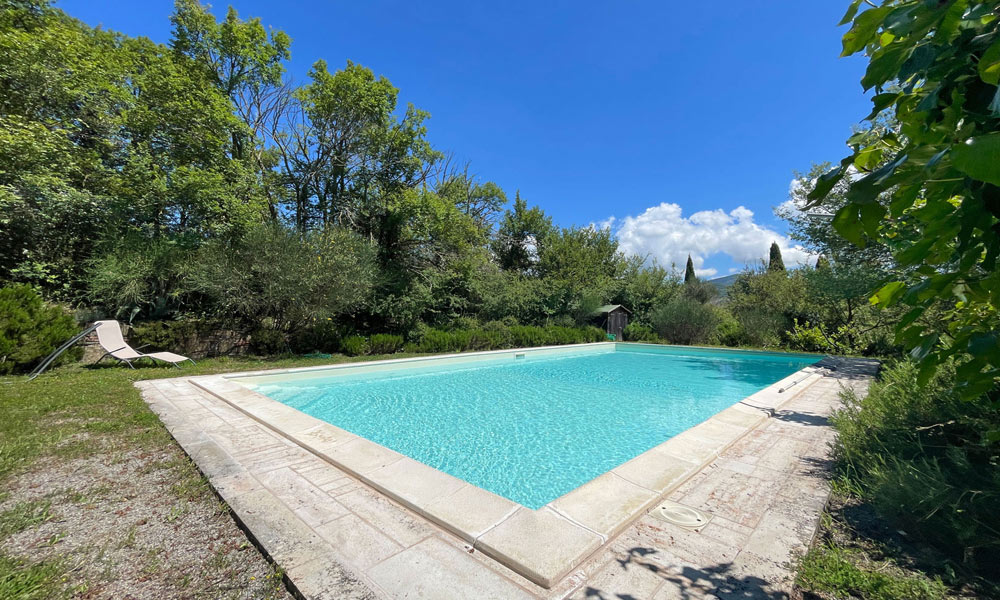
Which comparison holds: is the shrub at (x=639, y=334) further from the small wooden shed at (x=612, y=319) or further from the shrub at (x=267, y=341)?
the shrub at (x=267, y=341)

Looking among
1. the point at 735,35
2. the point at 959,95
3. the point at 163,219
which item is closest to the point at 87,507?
the point at 959,95

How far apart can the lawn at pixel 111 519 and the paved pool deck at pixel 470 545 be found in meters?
0.17

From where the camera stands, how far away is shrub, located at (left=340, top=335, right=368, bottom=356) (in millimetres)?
13148

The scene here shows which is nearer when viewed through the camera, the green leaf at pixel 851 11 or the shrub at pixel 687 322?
the green leaf at pixel 851 11

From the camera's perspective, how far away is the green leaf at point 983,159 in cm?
45

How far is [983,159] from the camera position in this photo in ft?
1.51

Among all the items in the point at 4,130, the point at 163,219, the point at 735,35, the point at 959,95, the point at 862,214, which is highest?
the point at 735,35

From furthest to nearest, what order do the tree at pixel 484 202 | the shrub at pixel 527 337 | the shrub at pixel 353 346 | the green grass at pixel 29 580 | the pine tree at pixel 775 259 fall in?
the pine tree at pixel 775 259 → the tree at pixel 484 202 → the shrub at pixel 527 337 → the shrub at pixel 353 346 → the green grass at pixel 29 580

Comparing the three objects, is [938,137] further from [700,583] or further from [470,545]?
[470,545]

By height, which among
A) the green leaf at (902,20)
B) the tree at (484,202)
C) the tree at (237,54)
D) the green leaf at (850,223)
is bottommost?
the green leaf at (850,223)

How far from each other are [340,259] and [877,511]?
477 inches

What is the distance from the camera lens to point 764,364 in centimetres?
1423

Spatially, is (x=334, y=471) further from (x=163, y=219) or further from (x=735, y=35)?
(x=163, y=219)

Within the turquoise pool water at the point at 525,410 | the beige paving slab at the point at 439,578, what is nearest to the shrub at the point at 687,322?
the turquoise pool water at the point at 525,410
